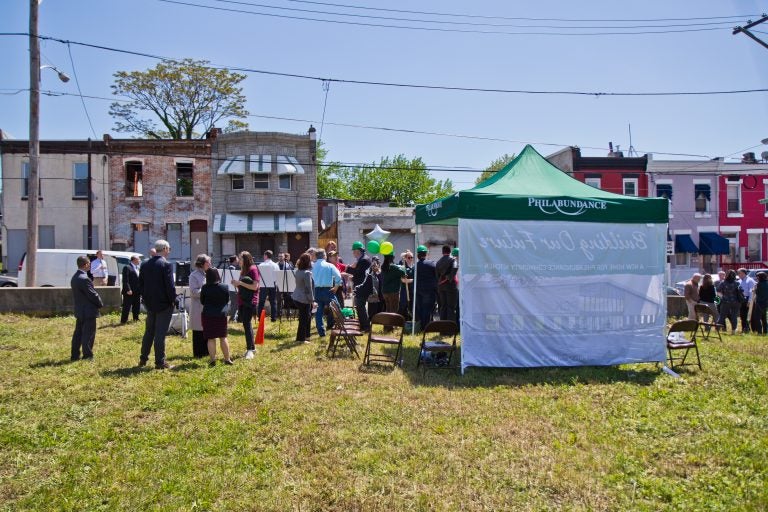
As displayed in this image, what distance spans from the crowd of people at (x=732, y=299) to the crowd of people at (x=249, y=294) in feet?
21.0

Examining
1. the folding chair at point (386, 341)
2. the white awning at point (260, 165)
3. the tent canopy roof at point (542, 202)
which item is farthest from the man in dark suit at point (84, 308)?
the white awning at point (260, 165)

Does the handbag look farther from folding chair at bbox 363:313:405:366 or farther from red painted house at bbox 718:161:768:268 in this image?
red painted house at bbox 718:161:768:268

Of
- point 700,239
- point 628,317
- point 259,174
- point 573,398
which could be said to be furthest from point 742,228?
point 573,398

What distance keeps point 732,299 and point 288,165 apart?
20.0 metres

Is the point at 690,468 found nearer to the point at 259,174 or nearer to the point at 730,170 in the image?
the point at 259,174

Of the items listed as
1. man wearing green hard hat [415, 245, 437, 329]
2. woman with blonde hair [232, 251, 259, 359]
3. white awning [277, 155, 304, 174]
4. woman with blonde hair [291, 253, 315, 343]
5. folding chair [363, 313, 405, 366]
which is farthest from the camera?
white awning [277, 155, 304, 174]

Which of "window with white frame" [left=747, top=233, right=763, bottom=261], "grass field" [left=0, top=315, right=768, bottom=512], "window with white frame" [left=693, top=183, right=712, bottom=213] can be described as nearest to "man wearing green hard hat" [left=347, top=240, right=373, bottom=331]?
"grass field" [left=0, top=315, right=768, bottom=512]

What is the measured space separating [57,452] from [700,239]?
114 feet

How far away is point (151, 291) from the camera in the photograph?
26.3 feet

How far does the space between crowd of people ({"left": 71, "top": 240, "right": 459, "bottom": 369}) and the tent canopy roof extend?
2458mm

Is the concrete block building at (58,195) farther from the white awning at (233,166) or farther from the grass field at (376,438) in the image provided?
the grass field at (376,438)

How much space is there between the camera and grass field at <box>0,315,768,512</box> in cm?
421

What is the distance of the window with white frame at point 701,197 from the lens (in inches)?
1293

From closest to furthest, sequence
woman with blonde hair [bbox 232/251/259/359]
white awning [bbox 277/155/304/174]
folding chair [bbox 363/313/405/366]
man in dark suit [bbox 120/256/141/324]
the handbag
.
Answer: folding chair [bbox 363/313/405/366] → woman with blonde hair [bbox 232/251/259/359] → the handbag → man in dark suit [bbox 120/256/141/324] → white awning [bbox 277/155/304/174]
